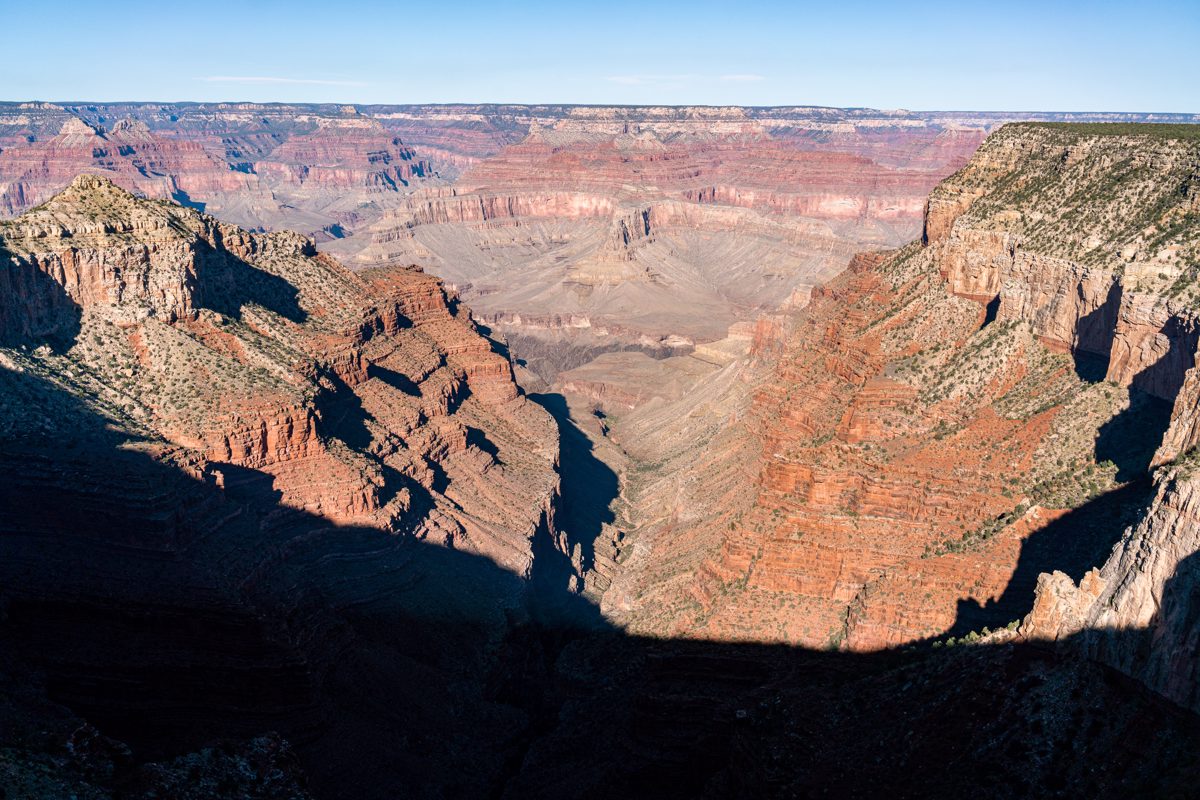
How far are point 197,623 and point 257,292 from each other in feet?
→ 118

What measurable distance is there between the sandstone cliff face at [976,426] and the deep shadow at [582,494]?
33.5ft

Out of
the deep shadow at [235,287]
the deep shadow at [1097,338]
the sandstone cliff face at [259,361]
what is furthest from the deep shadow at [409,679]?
the deep shadow at [1097,338]

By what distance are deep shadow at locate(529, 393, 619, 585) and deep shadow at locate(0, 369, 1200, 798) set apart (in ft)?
58.0

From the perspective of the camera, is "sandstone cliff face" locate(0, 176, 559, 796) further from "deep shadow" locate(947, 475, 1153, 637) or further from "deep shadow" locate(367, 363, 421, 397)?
"deep shadow" locate(947, 475, 1153, 637)

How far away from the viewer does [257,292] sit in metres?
73.4

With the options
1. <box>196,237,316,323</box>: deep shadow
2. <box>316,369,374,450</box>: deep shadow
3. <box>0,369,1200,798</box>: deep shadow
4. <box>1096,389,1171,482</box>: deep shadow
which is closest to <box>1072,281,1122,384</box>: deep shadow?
<box>1096,389,1171,482</box>: deep shadow

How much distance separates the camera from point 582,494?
84625mm

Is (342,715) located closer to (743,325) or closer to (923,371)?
(923,371)

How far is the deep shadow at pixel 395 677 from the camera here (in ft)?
95.3

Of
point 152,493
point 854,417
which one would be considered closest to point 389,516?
point 152,493

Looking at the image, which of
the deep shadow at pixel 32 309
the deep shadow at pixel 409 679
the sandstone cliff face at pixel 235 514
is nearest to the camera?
the deep shadow at pixel 409 679

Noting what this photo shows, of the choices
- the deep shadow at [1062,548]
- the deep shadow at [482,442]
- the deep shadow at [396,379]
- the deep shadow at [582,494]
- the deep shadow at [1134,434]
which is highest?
the deep shadow at [1134,434]

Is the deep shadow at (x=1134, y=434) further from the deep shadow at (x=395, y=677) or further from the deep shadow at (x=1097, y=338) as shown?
the deep shadow at (x=395, y=677)

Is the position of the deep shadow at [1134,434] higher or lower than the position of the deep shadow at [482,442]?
higher
